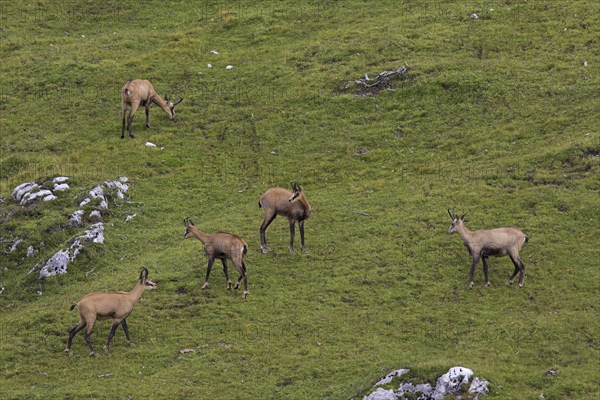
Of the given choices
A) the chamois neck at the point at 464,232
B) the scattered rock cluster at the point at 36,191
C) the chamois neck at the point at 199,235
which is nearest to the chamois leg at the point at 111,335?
the chamois neck at the point at 199,235

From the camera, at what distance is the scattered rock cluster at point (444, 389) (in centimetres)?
1980

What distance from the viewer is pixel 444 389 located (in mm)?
19797

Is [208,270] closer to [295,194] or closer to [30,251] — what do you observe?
[295,194]

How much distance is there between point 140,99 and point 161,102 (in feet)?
3.46

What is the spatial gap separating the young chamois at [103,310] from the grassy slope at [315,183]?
54cm

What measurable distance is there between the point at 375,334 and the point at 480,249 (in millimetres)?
4060

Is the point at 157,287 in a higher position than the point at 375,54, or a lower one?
lower

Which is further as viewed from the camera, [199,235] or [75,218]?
[75,218]

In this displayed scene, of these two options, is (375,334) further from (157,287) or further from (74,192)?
(74,192)

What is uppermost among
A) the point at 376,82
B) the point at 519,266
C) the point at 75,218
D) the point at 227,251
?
the point at 376,82

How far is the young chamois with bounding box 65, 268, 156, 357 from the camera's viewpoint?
22641 mm

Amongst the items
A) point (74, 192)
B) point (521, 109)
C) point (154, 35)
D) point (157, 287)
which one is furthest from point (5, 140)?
point (521, 109)

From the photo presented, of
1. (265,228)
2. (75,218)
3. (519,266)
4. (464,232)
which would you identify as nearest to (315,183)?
(265,228)

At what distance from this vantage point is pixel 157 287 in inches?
1022
